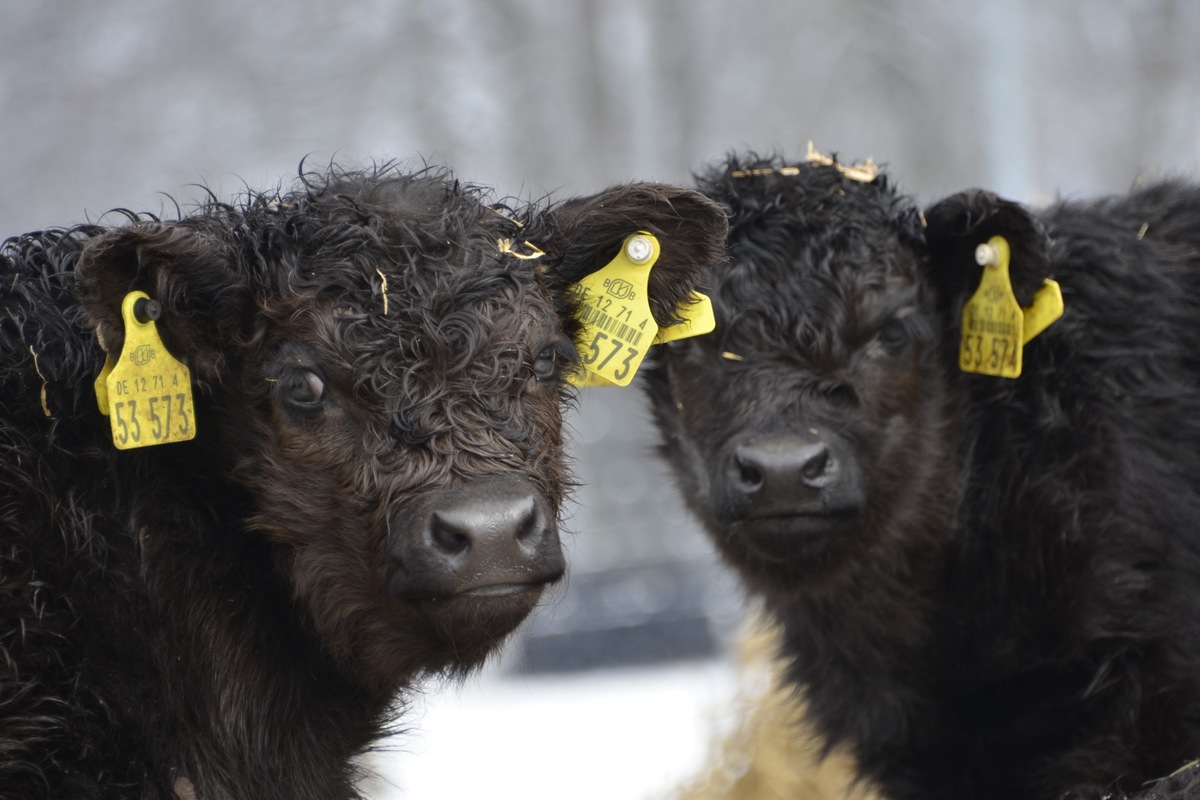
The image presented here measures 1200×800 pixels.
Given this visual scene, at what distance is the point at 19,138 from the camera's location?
8297mm

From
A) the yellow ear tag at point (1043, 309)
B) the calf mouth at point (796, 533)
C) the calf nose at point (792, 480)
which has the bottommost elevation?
the calf mouth at point (796, 533)

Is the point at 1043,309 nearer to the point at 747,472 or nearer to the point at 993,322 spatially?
the point at 993,322

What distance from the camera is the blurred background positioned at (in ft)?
24.5

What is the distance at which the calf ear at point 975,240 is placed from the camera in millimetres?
4398

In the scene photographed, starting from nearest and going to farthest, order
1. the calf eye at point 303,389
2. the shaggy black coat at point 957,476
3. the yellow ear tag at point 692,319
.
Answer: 1. the calf eye at point 303,389
2. the yellow ear tag at point 692,319
3. the shaggy black coat at point 957,476

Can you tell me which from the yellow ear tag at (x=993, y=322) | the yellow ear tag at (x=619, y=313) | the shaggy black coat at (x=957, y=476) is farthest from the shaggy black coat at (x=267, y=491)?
the yellow ear tag at (x=993, y=322)

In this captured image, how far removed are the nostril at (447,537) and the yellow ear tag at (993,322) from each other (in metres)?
2.43

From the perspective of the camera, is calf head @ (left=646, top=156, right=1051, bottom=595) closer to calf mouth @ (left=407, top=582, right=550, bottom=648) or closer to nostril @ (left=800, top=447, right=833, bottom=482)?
nostril @ (left=800, top=447, right=833, bottom=482)

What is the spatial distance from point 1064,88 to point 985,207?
1117 centimetres

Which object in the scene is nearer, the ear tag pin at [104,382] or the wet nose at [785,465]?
the ear tag pin at [104,382]

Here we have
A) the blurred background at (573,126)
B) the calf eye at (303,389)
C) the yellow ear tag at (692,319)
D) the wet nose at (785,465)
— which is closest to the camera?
the calf eye at (303,389)

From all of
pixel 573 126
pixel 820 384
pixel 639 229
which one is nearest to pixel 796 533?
pixel 820 384

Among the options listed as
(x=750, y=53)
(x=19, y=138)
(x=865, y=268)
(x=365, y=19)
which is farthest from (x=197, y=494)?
(x=750, y=53)

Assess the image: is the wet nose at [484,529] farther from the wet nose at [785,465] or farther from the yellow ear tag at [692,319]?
the wet nose at [785,465]
